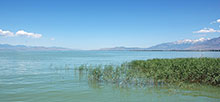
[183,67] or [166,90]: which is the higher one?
[183,67]

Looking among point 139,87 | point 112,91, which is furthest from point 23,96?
point 139,87

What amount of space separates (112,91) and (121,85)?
176cm

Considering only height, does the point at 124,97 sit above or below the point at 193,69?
below

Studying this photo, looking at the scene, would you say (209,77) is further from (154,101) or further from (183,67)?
(154,101)

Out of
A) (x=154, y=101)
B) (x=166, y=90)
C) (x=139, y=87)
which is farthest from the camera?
(x=139, y=87)

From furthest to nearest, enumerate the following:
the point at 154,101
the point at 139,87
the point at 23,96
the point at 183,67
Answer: the point at 183,67
the point at 139,87
the point at 23,96
the point at 154,101

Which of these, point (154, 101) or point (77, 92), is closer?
point (154, 101)

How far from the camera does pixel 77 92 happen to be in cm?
1567

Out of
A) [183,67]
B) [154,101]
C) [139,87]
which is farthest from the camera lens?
[183,67]

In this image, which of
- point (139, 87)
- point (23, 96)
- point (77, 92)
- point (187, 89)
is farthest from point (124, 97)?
point (23, 96)

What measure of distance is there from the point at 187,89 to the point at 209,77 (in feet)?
7.42

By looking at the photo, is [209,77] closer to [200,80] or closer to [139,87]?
[200,80]

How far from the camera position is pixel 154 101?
13195 millimetres

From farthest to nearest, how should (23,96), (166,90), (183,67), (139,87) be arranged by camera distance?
1. (183,67)
2. (139,87)
3. (166,90)
4. (23,96)
